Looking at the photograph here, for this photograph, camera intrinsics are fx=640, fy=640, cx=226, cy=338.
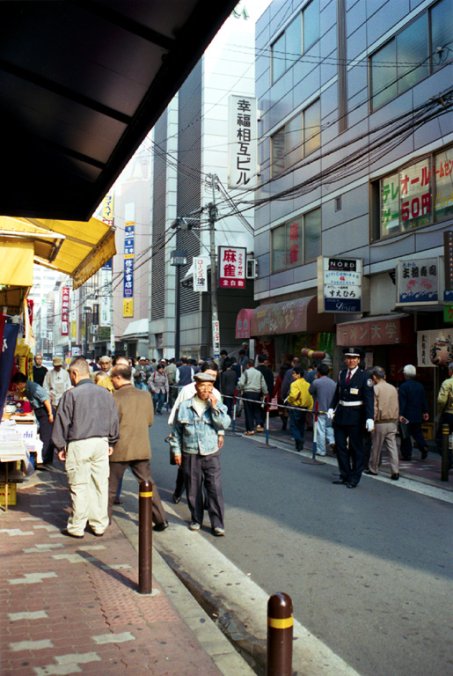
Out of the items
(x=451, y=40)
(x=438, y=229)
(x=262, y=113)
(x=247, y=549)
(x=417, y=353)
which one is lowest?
(x=247, y=549)

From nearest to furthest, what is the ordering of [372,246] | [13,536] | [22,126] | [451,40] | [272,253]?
[22,126]
[13,536]
[451,40]
[372,246]
[272,253]

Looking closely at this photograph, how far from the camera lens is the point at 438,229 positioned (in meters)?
14.4

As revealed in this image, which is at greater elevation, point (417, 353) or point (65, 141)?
point (65, 141)

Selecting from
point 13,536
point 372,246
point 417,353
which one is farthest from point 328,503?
point 372,246

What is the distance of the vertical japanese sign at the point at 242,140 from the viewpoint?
22125 millimetres

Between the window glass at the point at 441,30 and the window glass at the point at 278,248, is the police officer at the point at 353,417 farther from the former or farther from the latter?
the window glass at the point at 278,248

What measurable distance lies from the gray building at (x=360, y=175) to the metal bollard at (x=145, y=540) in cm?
913

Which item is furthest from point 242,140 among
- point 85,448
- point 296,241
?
point 85,448

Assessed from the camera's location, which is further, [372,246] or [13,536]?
[372,246]

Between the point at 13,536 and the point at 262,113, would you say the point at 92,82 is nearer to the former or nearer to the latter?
the point at 13,536

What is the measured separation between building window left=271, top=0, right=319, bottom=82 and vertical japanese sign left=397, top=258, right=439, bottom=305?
10.1 metres

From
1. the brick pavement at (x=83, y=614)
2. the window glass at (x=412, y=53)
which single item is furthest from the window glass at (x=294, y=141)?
the brick pavement at (x=83, y=614)

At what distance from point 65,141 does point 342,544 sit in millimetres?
4685

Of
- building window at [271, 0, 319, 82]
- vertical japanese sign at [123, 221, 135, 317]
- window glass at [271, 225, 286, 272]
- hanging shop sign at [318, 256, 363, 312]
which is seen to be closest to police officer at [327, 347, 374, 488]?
hanging shop sign at [318, 256, 363, 312]
